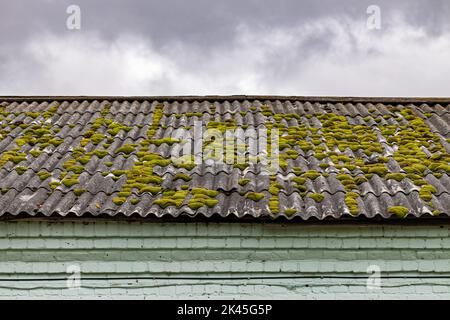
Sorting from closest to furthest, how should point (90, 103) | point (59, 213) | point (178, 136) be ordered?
point (59, 213) < point (178, 136) < point (90, 103)

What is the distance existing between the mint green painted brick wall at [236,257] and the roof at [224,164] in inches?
11.4

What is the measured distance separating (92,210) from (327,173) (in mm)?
2757

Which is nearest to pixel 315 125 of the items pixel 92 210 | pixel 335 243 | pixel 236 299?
pixel 335 243

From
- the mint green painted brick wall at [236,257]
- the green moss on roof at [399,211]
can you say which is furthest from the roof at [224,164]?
the mint green painted brick wall at [236,257]

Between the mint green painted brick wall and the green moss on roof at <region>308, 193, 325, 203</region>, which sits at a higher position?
the green moss on roof at <region>308, 193, 325, 203</region>

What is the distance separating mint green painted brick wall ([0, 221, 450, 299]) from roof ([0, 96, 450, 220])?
290 mm

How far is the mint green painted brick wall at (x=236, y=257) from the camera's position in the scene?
608 cm

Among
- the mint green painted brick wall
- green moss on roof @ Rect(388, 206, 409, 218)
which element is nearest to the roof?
green moss on roof @ Rect(388, 206, 409, 218)

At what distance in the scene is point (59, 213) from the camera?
5844mm

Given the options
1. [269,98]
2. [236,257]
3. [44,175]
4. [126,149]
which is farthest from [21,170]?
[269,98]

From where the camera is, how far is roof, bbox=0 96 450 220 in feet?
19.5

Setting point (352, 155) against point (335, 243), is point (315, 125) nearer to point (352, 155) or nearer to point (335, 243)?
point (352, 155)

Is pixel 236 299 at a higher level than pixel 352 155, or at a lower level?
lower

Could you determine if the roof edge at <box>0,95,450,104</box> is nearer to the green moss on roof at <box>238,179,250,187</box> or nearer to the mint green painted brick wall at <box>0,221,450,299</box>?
the green moss on roof at <box>238,179,250,187</box>
